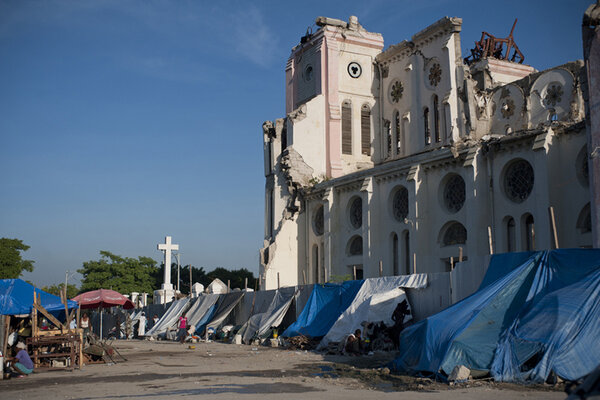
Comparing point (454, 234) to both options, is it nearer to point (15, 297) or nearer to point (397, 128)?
point (397, 128)

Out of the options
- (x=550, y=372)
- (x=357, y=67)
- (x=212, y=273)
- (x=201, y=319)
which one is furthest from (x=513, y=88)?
(x=212, y=273)

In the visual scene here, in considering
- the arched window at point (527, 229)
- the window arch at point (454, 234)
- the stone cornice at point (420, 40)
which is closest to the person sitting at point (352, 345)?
the arched window at point (527, 229)

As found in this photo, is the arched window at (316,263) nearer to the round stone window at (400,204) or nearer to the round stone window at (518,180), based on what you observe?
the round stone window at (400,204)

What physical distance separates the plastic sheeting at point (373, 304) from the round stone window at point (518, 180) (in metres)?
7.68

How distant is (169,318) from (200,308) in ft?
12.8

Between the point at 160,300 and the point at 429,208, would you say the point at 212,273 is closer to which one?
the point at 160,300

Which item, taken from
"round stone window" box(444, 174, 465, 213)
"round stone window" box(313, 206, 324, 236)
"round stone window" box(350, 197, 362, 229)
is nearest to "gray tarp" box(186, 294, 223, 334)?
"round stone window" box(313, 206, 324, 236)

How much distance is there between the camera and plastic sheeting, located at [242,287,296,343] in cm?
2700

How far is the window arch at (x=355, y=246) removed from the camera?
35.8 m

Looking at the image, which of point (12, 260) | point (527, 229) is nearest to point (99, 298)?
point (527, 229)

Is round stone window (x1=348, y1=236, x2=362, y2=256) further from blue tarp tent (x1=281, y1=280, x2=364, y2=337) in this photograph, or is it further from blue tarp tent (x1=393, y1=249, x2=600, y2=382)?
blue tarp tent (x1=393, y1=249, x2=600, y2=382)

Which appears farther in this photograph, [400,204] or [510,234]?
[400,204]

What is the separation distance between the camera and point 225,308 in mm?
32781

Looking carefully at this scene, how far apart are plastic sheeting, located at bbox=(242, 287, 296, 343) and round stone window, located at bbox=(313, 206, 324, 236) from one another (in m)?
10.6
